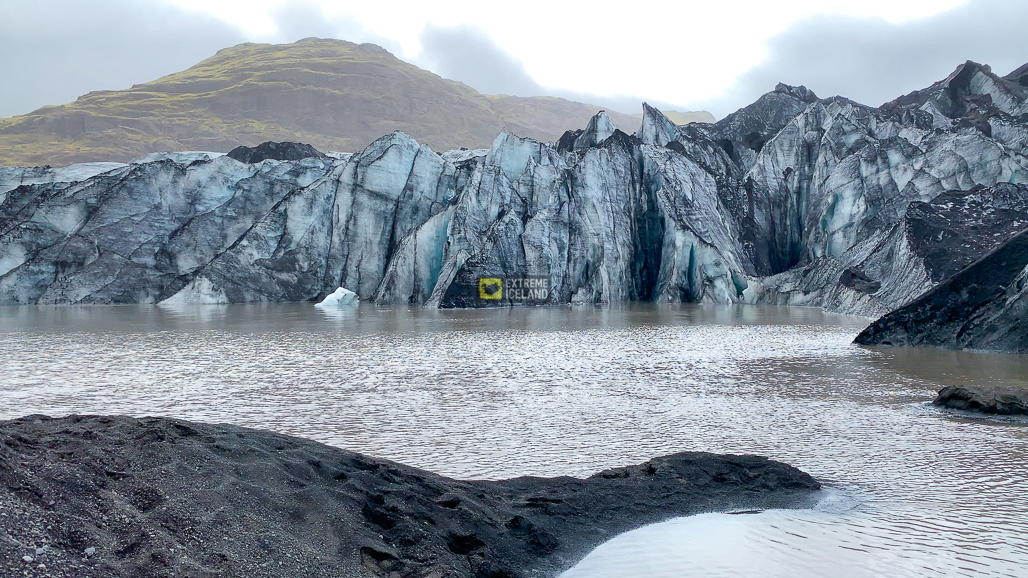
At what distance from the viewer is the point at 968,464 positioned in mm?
8117

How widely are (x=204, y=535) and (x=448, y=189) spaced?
49.5 meters

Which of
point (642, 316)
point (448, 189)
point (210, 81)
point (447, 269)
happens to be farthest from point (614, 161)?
point (210, 81)

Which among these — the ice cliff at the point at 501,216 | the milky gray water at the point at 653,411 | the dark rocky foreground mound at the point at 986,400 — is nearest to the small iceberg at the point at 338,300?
the ice cliff at the point at 501,216

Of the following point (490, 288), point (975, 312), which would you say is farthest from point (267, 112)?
point (975, 312)

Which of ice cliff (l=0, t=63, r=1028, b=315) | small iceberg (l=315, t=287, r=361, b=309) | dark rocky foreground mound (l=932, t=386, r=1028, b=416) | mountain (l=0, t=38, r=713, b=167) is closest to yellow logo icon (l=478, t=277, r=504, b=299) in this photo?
ice cliff (l=0, t=63, r=1028, b=315)

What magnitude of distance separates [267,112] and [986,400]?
133485 mm

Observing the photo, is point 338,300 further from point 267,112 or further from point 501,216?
point 267,112

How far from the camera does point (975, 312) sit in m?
19.1

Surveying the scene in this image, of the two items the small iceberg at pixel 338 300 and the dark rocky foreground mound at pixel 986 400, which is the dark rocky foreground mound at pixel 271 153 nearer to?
the small iceberg at pixel 338 300

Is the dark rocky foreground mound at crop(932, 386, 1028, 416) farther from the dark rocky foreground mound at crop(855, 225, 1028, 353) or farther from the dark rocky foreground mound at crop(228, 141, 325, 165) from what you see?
the dark rocky foreground mound at crop(228, 141, 325, 165)

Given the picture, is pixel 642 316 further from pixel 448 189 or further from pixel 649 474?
pixel 649 474

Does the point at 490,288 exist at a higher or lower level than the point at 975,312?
higher

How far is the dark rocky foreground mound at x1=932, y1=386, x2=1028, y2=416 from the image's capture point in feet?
34.8

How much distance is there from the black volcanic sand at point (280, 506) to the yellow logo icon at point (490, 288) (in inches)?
1426
